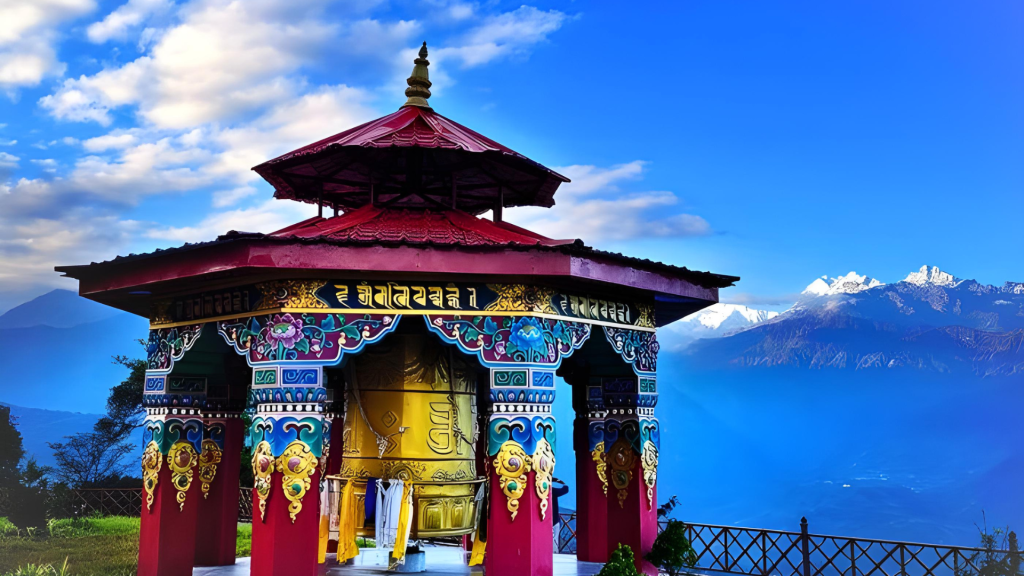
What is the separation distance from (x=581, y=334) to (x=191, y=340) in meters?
4.90

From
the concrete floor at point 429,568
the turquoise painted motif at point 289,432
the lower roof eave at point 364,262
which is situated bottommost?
the concrete floor at point 429,568

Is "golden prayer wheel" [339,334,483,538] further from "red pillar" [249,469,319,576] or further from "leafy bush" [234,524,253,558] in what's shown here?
"leafy bush" [234,524,253,558]

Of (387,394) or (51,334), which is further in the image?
(51,334)

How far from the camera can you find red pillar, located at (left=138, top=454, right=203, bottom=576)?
10531mm

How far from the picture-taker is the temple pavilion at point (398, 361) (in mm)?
9102

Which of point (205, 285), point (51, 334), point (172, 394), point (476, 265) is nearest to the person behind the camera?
point (476, 265)

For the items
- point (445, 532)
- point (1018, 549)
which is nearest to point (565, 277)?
point (445, 532)

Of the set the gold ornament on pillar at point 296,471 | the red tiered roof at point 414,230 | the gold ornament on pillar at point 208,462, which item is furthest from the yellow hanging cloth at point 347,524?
the red tiered roof at point 414,230

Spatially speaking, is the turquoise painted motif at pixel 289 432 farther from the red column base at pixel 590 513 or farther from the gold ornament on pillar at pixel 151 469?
the red column base at pixel 590 513

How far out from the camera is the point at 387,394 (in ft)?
35.1

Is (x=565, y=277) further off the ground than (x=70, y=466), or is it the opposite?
(x=565, y=277)

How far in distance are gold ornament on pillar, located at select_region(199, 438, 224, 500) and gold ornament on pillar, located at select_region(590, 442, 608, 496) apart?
539 cm

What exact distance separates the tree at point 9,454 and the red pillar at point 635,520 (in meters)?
20.2

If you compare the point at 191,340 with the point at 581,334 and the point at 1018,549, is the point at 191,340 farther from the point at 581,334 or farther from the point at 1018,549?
the point at 1018,549
